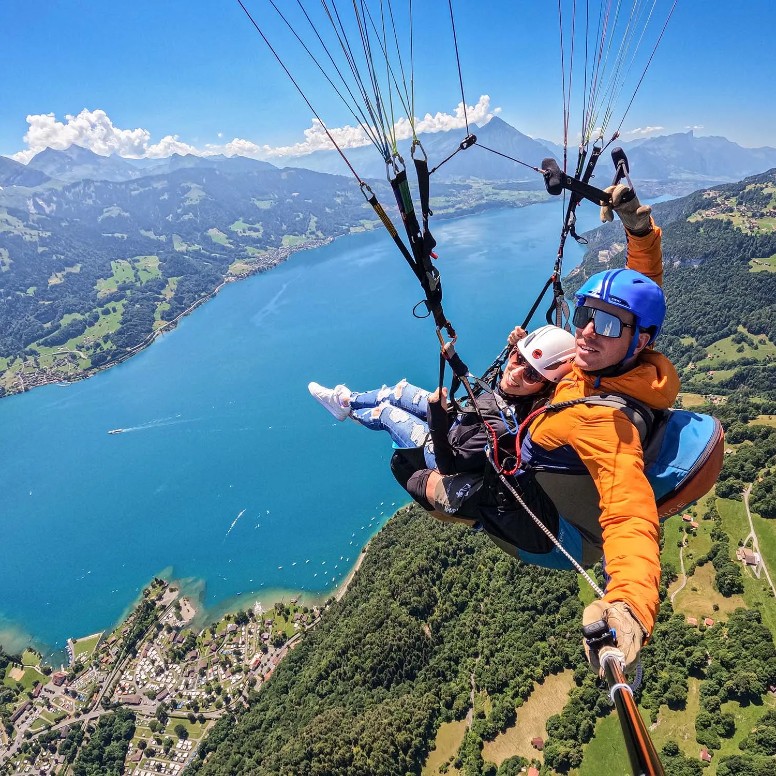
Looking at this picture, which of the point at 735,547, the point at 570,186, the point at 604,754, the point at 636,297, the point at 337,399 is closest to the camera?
the point at 636,297

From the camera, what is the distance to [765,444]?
949 inches

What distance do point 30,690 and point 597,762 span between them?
26.9m

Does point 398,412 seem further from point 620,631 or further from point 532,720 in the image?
point 532,720

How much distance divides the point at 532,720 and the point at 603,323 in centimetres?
1904

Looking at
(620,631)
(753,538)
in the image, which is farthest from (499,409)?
(753,538)

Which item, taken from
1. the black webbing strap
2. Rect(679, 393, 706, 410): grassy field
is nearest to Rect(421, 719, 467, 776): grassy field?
the black webbing strap

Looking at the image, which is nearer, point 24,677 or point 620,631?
point 620,631

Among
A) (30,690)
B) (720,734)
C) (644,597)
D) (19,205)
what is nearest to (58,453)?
(30,690)

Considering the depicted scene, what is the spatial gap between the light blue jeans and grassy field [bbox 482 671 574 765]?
15941 millimetres

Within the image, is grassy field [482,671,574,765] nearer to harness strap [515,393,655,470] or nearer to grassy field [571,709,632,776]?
grassy field [571,709,632,776]

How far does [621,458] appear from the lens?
6.44ft

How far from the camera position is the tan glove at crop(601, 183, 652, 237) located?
8.87 feet

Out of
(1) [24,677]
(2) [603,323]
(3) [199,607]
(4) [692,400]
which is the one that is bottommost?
(1) [24,677]

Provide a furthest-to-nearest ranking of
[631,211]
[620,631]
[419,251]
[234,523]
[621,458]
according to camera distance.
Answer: [234,523] < [419,251] < [631,211] < [621,458] < [620,631]
